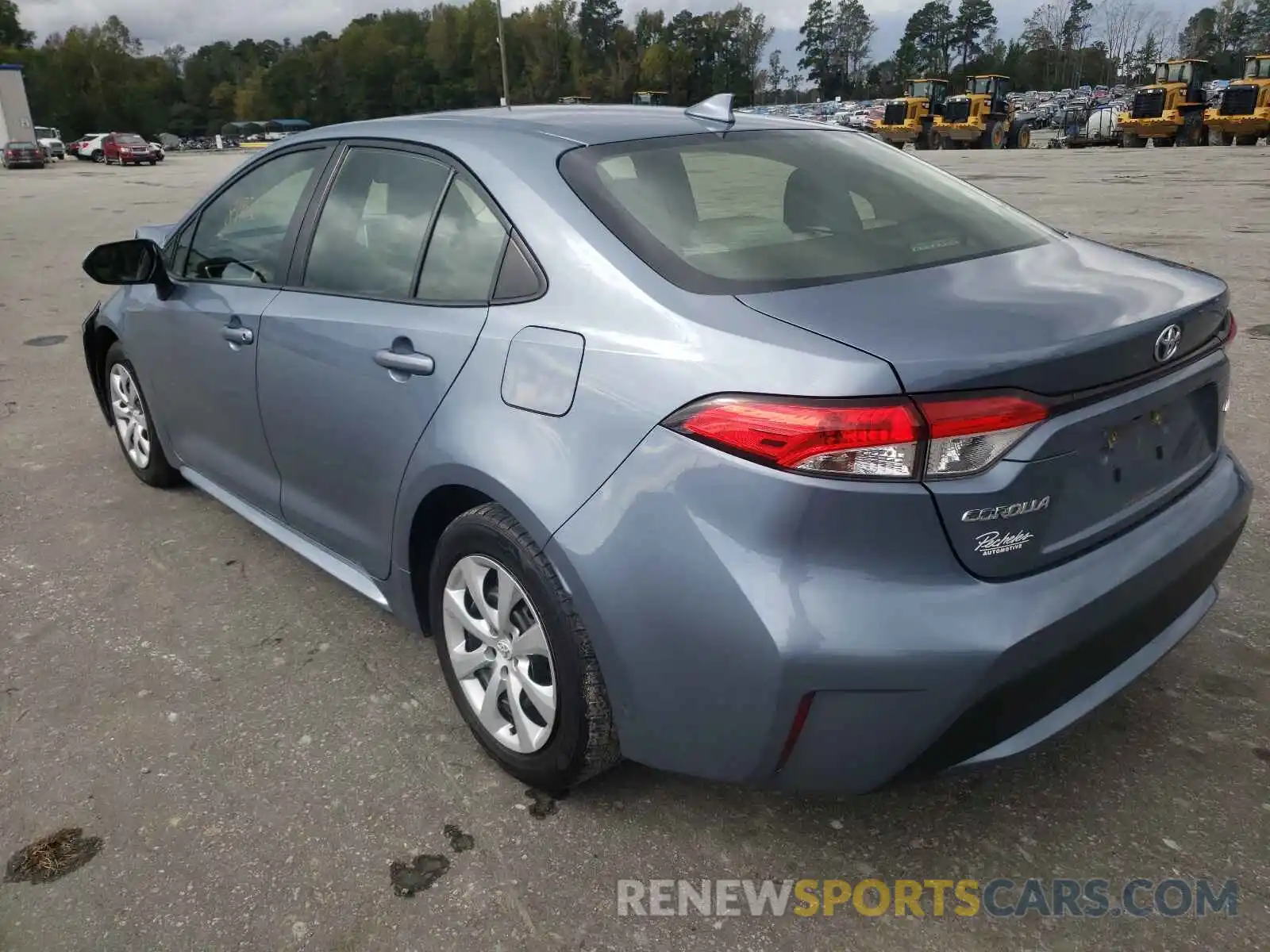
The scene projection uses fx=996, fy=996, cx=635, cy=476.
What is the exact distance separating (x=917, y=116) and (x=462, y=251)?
42547 millimetres

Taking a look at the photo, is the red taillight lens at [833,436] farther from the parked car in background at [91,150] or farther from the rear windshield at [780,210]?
the parked car in background at [91,150]

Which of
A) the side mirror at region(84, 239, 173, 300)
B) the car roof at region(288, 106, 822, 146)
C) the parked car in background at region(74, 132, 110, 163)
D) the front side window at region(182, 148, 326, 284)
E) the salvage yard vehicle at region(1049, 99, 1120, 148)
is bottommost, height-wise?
the parked car in background at region(74, 132, 110, 163)

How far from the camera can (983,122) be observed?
123ft

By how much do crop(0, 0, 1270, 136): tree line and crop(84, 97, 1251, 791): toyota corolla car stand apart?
119 meters

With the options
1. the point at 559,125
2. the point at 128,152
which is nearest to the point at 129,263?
the point at 559,125

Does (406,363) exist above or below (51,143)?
above

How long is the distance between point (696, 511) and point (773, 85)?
14946cm

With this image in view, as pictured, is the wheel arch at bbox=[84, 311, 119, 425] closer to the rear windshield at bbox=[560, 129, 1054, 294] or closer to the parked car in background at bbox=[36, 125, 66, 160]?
the rear windshield at bbox=[560, 129, 1054, 294]

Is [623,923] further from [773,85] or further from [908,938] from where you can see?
[773,85]

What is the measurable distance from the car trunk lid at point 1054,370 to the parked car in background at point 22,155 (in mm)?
51509

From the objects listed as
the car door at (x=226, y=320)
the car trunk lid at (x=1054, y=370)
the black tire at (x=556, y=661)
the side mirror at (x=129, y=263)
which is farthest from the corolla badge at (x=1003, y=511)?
the side mirror at (x=129, y=263)

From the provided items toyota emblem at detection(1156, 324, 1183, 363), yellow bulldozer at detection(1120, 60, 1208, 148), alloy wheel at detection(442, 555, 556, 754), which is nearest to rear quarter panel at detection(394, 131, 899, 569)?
alloy wheel at detection(442, 555, 556, 754)

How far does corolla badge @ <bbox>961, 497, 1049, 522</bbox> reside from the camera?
72.4 inches

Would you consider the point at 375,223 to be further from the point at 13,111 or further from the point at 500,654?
the point at 13,111
